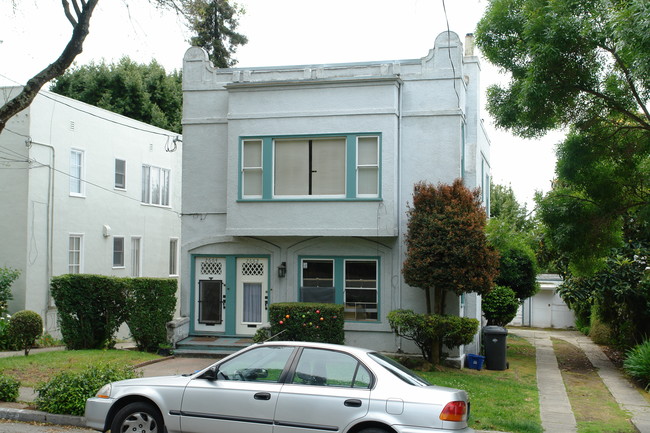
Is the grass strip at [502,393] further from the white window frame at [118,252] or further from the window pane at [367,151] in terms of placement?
the white window frame at [118,252]

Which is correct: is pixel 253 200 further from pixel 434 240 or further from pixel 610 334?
pixel 610 334

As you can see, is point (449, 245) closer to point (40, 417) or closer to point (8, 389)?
point (40, 417)

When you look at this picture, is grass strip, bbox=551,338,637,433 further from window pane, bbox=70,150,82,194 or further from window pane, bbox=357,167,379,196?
window pane, bbox=70,150,82,194

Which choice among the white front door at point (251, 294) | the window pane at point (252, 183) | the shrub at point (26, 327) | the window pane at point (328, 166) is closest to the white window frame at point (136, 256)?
the shrub at point (26, 327)

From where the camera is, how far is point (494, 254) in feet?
48.1

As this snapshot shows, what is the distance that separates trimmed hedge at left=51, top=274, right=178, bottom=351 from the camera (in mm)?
16328

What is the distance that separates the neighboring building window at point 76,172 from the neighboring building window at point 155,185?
352cm

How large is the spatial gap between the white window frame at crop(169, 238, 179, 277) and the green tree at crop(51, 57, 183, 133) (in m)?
10.0

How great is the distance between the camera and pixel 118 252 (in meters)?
24.4

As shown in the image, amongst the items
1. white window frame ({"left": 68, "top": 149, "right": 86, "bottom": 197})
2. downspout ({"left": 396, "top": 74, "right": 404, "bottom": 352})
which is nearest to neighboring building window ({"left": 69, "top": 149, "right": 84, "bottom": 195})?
white window frame ({"left": 68, "top": 149, "right": 86, "bottom": 197})

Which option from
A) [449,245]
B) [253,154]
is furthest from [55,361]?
[449,245]

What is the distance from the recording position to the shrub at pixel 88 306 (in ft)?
54.3

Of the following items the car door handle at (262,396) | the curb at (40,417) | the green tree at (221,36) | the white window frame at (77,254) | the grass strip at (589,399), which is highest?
the green tree at (221,36)

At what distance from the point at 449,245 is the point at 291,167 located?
4.54 metres
